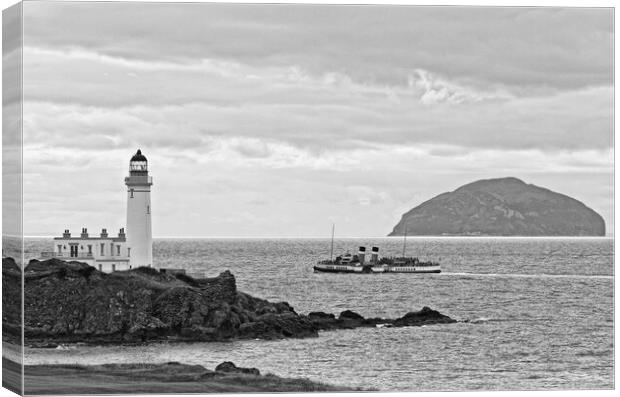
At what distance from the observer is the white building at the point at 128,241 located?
Answer: 43.4 meters

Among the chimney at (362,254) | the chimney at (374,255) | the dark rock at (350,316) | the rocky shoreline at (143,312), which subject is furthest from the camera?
the chimney at (362,254)

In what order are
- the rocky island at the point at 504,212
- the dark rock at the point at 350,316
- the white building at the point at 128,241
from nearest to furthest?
1. the white building at the point at 128,241
2. the dark rock at the point at 350,316
3. the rocky island at the point at 504,212

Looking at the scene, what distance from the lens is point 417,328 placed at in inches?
1758

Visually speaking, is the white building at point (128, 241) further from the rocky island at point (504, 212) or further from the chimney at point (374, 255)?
the rocky island at point (504, 212)

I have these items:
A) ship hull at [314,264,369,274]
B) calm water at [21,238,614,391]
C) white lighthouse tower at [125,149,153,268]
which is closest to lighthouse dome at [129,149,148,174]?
white lighthouse tower at [125,149,153,268]

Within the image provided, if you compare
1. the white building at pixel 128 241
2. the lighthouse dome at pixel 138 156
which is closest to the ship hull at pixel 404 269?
the white building at pixel 128 241

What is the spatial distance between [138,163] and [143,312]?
3.25m

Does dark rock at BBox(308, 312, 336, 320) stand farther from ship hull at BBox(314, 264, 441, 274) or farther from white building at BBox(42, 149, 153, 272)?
white building at BBox(42, 149, 153, 272)

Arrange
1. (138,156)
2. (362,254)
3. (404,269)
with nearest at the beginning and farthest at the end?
1. (138,156)
2. (362,254)
3. (404,269)

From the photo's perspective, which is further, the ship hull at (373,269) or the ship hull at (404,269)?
the ship hull at (404,269)

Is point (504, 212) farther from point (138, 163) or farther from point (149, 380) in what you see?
point (149, 380)

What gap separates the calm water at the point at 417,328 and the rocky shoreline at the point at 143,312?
0.83ft

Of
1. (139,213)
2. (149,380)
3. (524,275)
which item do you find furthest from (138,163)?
(524,275)

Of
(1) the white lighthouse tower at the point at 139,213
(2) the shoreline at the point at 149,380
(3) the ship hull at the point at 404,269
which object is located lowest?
(2) the shoreline at the point at 149,380
